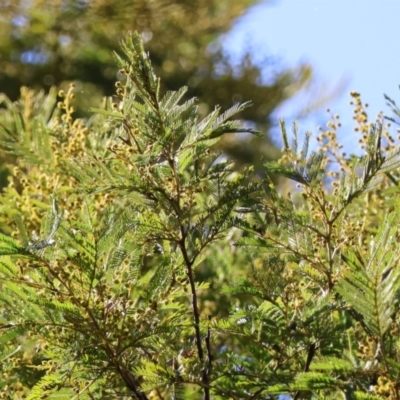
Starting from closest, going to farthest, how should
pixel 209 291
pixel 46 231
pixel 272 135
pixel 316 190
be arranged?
pixel 46 231 → pixel 316 190 → pixel 209 291 → pixel 272 135

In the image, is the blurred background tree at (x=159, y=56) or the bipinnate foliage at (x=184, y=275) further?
the blurred background tree at (x=159, y=56)

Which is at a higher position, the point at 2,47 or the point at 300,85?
the point at 2,47

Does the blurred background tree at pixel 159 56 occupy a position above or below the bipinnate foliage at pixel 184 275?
above

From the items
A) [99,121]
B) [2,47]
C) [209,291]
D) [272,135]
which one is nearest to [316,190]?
[209,291]

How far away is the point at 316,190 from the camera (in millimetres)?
932

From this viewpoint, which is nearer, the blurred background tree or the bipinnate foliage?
the bipinnate foliage

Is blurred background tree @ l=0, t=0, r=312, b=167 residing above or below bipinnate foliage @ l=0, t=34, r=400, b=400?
above

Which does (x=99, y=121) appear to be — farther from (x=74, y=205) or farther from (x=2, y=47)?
(x=2, y=47)

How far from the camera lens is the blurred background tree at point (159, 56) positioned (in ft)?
18.7

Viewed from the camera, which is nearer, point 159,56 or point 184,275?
point 184,275

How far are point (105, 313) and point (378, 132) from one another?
12.7 inches

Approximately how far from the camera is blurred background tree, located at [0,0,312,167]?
5.71 m

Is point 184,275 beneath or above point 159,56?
beneath

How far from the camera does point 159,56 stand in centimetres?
614
